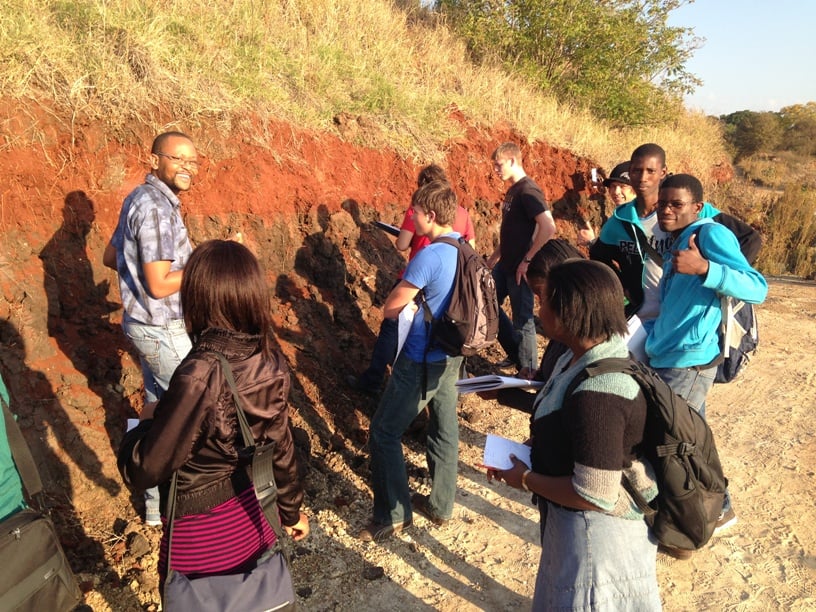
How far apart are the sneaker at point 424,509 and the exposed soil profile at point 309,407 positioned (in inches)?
2.8

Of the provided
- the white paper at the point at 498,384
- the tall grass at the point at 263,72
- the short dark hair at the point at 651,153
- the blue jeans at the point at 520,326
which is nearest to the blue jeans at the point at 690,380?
the white paper at the point at 498,384

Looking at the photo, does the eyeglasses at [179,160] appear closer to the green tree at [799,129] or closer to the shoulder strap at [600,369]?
the shoulder strap at [600,369]

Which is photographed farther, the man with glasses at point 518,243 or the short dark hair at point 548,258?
the man with glasses at point 518,243

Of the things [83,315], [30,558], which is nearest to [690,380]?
[30,558]

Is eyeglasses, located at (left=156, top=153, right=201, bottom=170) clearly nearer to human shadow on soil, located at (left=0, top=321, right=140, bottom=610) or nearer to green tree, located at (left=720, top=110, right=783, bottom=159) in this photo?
human shadow on soil, located at (left=0, top=321, right=140, bottom=610)

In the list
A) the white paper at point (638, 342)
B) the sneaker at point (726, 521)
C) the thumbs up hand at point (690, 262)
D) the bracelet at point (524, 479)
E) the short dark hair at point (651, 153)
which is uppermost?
the short dark hair at point (651, 153)

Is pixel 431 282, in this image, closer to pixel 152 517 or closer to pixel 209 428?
pixel 209 428

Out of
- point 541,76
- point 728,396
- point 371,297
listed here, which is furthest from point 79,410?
point 541,76

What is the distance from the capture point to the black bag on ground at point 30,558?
79.0 inches

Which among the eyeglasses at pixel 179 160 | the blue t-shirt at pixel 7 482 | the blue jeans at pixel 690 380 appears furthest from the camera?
the blue jeans at pixel 690 380

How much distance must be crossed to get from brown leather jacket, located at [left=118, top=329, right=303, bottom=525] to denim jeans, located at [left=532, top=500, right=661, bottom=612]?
1123 millimetres

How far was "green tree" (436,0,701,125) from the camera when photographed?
41.8 feet

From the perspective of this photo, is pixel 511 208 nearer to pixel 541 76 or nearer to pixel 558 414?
pixel 558 414

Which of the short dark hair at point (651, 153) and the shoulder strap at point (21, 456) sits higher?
the short dark hair at point (651, 153)
